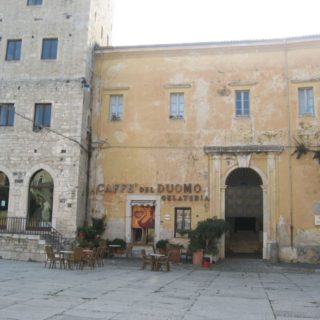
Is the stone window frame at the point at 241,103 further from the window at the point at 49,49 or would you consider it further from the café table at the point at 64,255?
the café table at the point at 64,255

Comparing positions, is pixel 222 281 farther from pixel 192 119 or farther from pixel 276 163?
pixel 192 119

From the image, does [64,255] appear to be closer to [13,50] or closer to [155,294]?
[155,294]

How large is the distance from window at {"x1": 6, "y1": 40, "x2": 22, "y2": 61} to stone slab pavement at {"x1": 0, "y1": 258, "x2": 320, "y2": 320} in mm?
11853

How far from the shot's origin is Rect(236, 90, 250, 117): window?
68.7 ft

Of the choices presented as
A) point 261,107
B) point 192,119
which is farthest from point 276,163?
point 192,119

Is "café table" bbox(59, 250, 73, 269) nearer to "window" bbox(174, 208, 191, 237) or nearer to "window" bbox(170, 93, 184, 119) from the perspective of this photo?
"window" bbox(174, 208, 191, 237)

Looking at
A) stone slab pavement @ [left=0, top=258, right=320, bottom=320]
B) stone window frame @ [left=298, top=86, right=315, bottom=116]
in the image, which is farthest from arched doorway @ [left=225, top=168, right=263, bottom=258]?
stone slab pavement @ [left=0, top=258, right=320, bottom=320]

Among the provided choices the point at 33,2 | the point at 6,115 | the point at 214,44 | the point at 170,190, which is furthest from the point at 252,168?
the point at 33,2

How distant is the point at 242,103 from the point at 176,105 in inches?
126

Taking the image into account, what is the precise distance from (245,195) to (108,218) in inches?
423

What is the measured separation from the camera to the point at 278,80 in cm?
2066

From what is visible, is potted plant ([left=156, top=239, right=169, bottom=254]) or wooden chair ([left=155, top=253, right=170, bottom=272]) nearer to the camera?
wooden chair ([left=155, top=253, right=170, bottom=272])

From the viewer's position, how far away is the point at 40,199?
817 inches

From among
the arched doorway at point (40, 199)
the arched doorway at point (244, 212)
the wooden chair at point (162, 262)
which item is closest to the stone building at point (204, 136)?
the arched doorway at point (40, 199)
